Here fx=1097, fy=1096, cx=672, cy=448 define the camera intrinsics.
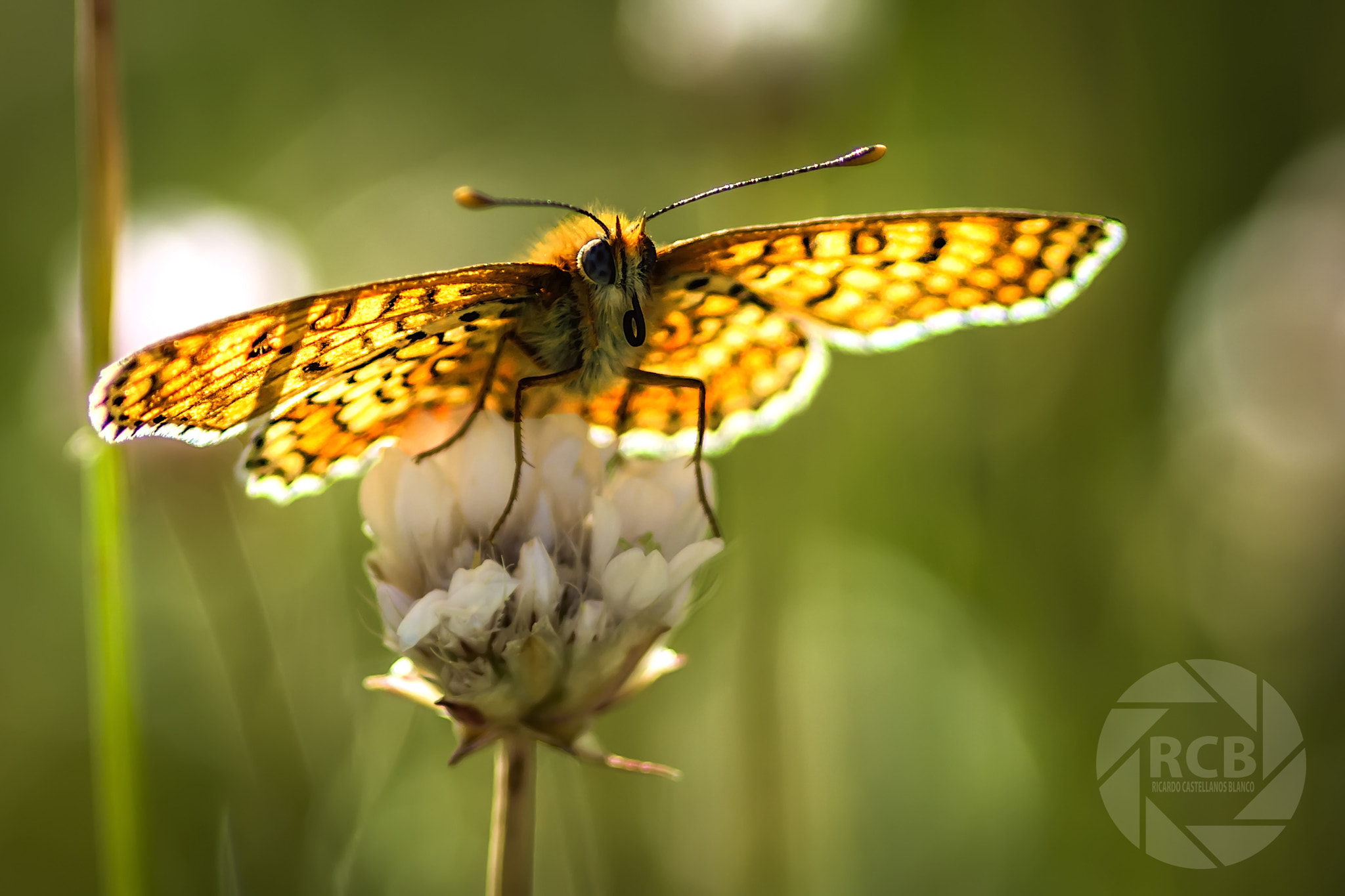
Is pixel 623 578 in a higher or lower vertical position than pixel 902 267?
lower

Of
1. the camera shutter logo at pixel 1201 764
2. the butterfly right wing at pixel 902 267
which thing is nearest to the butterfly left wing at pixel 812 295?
the butterfly right wing at pixel 902 267

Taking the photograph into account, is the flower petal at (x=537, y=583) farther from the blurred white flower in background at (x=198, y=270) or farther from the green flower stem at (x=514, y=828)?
the blurred white flower in background at (x=198, y=270)

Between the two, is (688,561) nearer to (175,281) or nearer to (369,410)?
(369,410)

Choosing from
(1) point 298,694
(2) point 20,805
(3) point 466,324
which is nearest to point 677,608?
(3) point 466,324

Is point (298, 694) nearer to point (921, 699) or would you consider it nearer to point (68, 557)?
point (68, 557)

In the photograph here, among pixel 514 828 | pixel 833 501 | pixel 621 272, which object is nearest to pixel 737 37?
pixel 833 501

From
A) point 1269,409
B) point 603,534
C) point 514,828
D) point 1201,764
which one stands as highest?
point 603,534
